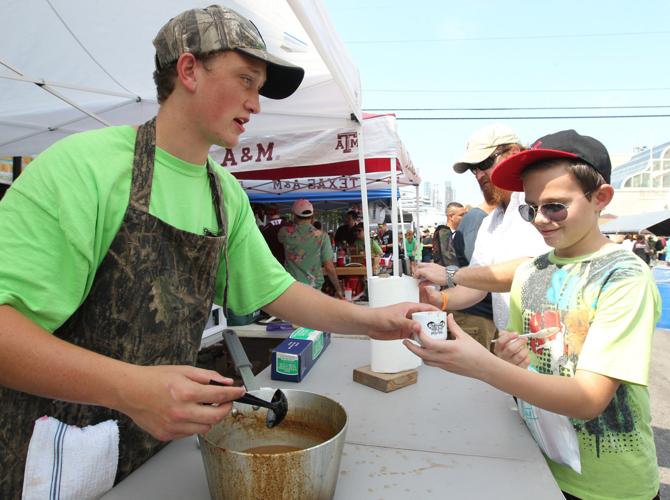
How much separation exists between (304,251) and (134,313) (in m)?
4.64

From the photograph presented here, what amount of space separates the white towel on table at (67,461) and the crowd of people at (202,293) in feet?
0.11

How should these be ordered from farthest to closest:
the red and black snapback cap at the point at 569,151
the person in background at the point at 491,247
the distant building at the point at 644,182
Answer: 1. the distant building at the point at 644,182
2. the person in background at the point at 491,247
3. the red and black snapback cap at the point at 569,151

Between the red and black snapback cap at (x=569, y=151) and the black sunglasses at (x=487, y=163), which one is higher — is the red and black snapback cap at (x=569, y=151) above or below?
below

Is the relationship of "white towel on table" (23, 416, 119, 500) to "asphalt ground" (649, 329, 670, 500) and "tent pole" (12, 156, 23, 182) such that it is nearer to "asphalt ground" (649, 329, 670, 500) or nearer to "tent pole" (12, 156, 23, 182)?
"asphalt ground" (649, 329, 670, 500)

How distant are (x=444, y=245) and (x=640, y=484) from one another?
436 cm

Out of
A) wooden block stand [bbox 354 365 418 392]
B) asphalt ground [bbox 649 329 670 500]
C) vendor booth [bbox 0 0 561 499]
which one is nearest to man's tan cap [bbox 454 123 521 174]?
vendor booth [bbox 0 0 561 499]

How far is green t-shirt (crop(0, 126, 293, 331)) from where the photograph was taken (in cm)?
78

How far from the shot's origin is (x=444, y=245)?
5.40 meters

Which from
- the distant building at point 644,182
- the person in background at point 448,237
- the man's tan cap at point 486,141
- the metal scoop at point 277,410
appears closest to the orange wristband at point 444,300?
the man's tan cap at point 486,141

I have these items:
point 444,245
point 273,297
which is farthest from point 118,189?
point 444,245

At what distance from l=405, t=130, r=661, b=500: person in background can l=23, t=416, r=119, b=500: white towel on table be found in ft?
2.63

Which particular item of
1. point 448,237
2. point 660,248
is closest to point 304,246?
point 448,237

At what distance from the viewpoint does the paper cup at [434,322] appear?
1148 mm

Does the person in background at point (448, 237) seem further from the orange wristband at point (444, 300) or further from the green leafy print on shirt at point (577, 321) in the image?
the green leafy print on shirt at point (577, 321)
